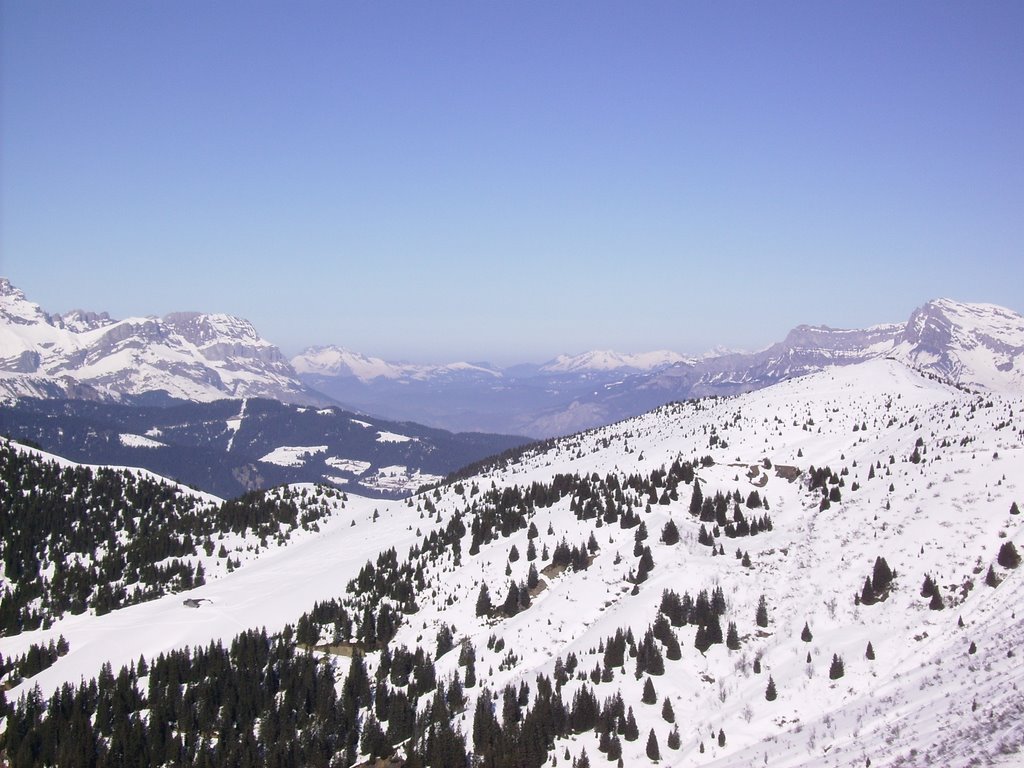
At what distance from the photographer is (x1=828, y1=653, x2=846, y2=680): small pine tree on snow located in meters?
62.4

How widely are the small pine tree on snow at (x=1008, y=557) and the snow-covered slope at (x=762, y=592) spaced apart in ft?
3.58

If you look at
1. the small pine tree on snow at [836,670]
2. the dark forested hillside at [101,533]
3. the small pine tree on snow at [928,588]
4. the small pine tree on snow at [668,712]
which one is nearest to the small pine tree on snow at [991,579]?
the small pine tree on snow at [928,588]

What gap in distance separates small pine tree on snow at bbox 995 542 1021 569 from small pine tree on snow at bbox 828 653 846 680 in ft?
67.5

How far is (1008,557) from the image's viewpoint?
68.8 m

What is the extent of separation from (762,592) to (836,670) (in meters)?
Result: 18.6

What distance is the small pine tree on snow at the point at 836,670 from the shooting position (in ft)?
205

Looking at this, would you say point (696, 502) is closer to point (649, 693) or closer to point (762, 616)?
point (762, 616)

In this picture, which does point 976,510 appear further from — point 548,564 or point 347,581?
point 347,581

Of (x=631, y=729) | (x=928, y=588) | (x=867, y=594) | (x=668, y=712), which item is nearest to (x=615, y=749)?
(x=631, y=729)

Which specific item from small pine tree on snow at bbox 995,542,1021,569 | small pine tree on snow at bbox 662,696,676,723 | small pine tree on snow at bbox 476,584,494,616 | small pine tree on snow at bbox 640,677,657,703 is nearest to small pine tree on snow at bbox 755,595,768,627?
small pine tree on snow at bbox 640,677,657,703

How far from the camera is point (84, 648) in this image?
108 meters

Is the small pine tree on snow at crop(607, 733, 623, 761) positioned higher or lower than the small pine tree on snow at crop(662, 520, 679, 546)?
lower

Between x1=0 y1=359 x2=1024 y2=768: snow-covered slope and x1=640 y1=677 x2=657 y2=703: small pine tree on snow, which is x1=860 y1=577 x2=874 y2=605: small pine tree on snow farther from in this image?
x1=640 y1=677 x2=657 y2=703: small pine tree on snow

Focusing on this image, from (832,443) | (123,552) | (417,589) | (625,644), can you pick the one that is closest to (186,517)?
(123,552)
